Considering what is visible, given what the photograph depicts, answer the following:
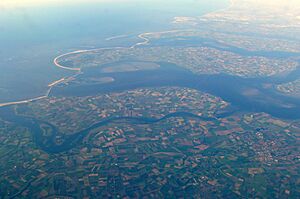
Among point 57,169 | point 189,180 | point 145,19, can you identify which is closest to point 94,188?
point 57,169

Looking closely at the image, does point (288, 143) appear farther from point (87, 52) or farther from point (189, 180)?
point (87, 52)

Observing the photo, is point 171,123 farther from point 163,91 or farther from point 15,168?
point 15,168

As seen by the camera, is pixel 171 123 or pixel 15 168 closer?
pixel 15 168

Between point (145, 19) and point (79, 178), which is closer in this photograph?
point (79, 178)

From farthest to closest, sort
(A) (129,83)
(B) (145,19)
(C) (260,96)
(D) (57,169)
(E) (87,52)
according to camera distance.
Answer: (B) (145,19) → (E) (87,52) → (A) (129,83) → (C) (260,96) → (D) (57,169)

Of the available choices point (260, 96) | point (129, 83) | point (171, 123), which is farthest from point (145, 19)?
point (171, 123)

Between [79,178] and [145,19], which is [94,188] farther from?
[145,19]

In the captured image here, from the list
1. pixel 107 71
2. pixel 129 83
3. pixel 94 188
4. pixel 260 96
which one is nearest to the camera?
pixel 94 188

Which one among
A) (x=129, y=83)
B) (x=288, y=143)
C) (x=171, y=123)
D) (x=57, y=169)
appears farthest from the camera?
(x=129, y=83)

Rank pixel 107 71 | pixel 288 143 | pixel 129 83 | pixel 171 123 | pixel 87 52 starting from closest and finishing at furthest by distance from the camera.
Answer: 1. pixel 288 143
2. pixel 171 123
3. pixel 129 83
4. pixel 107 71
5. pixel 87 52
